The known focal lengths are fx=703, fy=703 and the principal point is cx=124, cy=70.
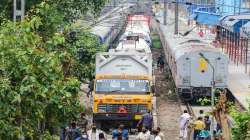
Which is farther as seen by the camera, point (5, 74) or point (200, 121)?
point (200, 121)

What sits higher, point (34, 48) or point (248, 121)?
point (34, 48)

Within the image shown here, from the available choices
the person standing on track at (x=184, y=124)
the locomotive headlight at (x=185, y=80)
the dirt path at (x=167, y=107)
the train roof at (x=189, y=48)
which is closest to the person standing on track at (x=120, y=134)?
the person standing on track at (x=184, y=124)

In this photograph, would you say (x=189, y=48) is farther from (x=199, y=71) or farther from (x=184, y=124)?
(x=184, y=124)

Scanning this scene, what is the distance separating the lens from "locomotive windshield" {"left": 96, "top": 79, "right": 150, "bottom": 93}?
79.3 ft

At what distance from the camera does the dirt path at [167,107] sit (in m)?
26.2

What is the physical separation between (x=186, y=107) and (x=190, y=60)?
215 centimetres

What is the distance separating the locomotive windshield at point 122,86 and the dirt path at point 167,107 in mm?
1982

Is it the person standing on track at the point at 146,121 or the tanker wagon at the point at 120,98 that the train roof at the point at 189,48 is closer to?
the tanker wagon at the point at 120,98

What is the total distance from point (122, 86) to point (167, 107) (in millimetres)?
7724

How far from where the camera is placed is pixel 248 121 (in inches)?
493

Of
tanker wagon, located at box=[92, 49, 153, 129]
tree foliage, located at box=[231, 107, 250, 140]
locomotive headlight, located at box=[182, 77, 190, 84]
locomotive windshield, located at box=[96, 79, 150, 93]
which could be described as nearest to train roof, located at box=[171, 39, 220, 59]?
locomotive headlight, located at box=[182, 77, 190, 84]

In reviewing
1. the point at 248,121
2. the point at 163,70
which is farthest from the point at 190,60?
the point at 248,121

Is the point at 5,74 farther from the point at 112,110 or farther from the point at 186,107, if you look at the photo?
the point at 186,107

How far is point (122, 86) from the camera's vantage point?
24359 millimetres
